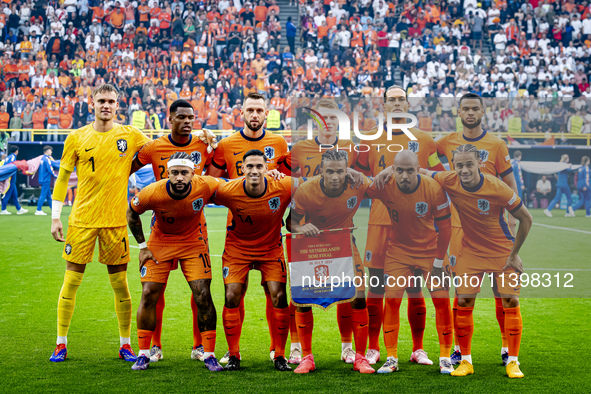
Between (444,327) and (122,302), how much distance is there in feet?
8.72

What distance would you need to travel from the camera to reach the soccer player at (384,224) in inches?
198

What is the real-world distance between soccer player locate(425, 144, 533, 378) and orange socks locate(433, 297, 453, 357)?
88mm

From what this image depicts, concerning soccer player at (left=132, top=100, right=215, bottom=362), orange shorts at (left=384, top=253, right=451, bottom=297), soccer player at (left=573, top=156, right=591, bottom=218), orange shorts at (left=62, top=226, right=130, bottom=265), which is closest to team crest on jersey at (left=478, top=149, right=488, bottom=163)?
orange shorts at (left=384, top=253, right=451, bottom=297)

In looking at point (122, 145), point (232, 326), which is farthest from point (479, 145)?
point (122, 145)

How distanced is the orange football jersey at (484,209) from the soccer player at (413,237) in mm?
112

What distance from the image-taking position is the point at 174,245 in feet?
16.3

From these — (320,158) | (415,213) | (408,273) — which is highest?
(320,158)

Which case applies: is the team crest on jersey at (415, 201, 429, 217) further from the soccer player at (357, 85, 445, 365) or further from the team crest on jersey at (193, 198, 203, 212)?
the team crest on jersey at (193, 198, 203, 212)

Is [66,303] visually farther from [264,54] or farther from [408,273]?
[264,54]

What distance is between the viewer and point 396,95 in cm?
513

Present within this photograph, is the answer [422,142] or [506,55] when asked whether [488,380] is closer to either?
[422,142]

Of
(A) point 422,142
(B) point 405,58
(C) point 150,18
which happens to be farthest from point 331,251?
(C) point 150,18

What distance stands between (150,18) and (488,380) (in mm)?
23688

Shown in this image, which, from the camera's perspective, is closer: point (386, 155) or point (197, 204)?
point (197, 204)
